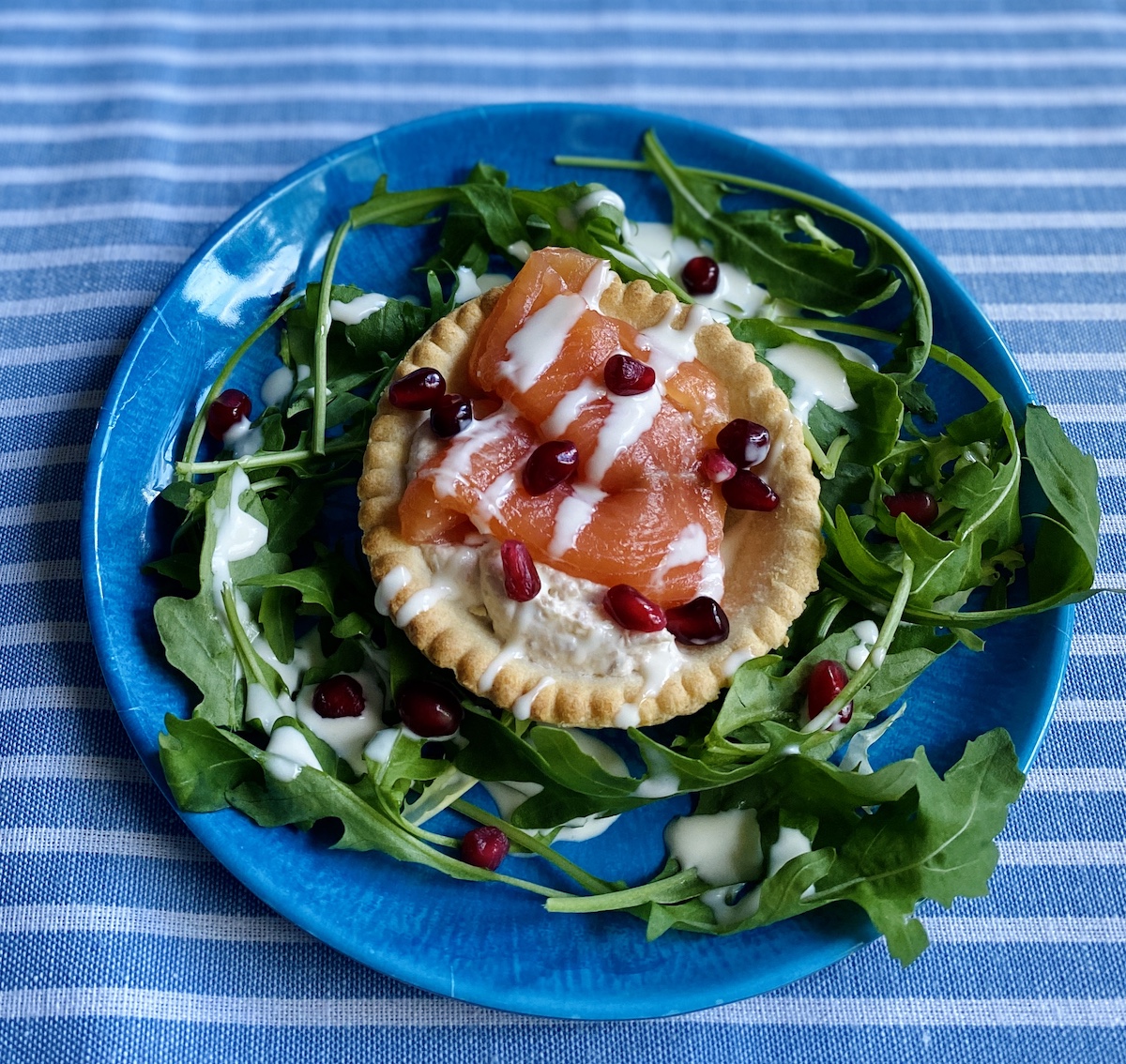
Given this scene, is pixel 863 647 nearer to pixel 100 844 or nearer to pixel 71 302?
pixel 100 844

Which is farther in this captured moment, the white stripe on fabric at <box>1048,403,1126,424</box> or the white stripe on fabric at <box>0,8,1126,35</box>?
the white stripe on fabric at <box>0,8,1126,35</box>

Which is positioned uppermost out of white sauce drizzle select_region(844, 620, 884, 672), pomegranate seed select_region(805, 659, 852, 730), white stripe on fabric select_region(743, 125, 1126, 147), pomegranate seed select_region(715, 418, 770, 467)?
white stripe on fabric select_region(743, 125, 1126, 147)

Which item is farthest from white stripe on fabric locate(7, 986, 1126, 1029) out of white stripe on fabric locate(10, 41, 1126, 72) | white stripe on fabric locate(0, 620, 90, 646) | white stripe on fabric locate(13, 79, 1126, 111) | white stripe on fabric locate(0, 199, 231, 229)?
white stripe on fabric locate(10, 41, 1126, 72)

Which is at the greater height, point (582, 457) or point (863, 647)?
point (582, 457)

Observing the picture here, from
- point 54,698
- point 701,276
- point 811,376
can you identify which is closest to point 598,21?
point 701,276

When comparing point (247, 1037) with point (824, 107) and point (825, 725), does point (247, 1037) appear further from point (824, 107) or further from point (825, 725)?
point (824, 107)

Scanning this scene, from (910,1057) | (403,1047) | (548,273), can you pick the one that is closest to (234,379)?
(548,273)

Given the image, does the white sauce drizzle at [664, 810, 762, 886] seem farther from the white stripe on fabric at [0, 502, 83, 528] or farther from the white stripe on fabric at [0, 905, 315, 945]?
the white stripe on fabric at [0, 502, 83, 528]
